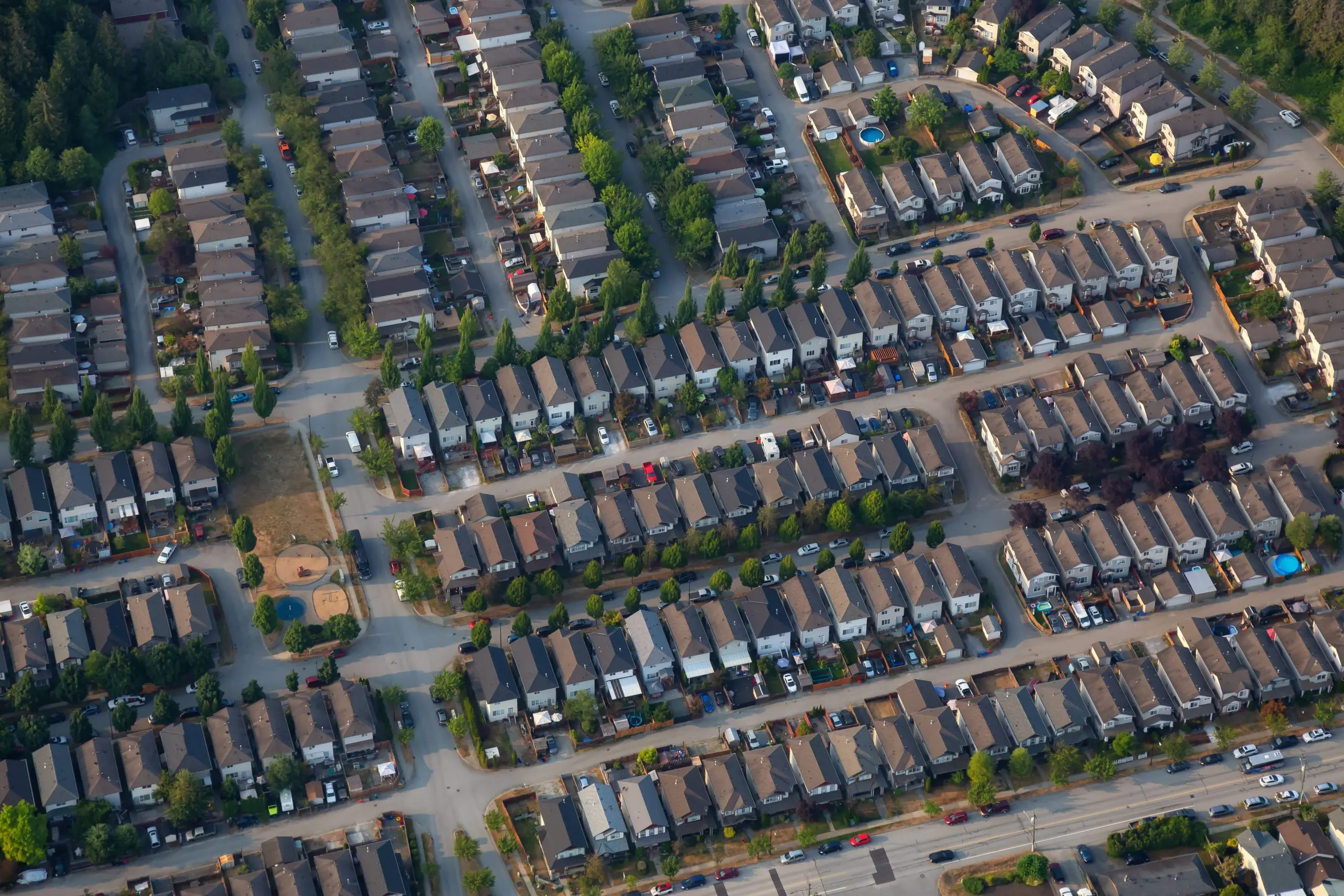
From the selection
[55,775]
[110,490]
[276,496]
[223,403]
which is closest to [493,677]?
[276,496]

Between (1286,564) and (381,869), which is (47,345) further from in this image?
(1286,564)

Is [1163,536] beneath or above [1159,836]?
above

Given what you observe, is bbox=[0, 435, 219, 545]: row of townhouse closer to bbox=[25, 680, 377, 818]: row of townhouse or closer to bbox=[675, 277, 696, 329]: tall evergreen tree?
bbox=[25, 680, 377, 818]: row of townhouse

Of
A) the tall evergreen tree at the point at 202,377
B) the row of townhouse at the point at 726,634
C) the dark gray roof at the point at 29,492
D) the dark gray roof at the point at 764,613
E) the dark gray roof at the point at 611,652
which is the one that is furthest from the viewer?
the tall evergreen tree at the point at 202,377

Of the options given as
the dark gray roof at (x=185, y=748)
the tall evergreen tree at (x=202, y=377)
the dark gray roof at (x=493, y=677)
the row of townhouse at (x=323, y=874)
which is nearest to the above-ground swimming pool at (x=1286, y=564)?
the dark gray roof at (x=493, y=677)

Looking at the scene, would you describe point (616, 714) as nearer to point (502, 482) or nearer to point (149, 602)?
point (502, 482)

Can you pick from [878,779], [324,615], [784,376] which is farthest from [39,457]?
[878,779]

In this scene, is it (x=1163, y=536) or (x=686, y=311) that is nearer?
(x=1163, y=536)

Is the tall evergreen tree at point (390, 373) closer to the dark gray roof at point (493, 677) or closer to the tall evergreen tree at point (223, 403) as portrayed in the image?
the tall evergreen tree at point (223, 403)
